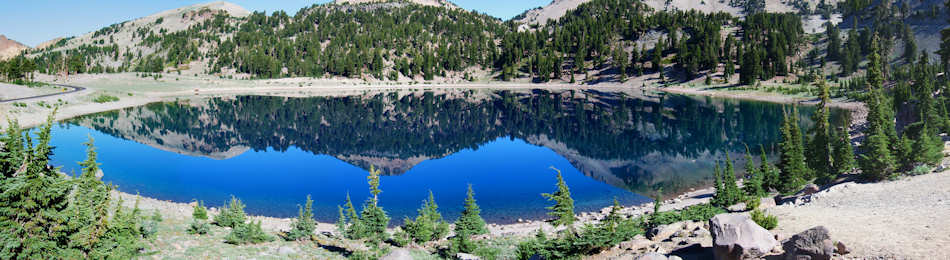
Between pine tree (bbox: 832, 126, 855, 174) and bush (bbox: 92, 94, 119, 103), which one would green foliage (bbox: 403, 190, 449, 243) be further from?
bush (bbox: 92, 94, 119, 103)

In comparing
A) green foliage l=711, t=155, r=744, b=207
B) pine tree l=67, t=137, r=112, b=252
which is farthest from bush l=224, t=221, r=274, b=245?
green foliage l=711, t=155, r=744, b=207

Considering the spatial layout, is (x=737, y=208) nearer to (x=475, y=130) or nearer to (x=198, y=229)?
(x=198, y=229)

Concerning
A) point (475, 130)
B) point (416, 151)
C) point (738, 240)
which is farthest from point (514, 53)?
point (738, 240)

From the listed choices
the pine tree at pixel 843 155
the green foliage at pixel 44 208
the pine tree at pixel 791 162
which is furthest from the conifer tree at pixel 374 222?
the pine tree at pixel 843 155

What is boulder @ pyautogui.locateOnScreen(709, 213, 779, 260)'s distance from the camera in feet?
38.8

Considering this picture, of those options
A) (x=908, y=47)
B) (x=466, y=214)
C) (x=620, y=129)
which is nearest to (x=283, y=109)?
(x=620, y=129)

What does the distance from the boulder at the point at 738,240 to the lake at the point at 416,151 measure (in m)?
15.2

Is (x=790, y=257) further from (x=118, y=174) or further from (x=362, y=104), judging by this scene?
(x=362, y=104)

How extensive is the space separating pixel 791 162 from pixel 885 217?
11196 millimetres

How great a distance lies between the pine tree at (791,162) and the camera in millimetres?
24375

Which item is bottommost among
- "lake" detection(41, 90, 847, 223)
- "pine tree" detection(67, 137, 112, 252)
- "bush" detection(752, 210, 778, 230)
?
"lake" detection(41, 90, 847, 223)

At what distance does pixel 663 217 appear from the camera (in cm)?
1956

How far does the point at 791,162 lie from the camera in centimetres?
2497

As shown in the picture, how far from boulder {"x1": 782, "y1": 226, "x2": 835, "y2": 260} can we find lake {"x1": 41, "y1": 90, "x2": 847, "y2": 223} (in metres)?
16.6
